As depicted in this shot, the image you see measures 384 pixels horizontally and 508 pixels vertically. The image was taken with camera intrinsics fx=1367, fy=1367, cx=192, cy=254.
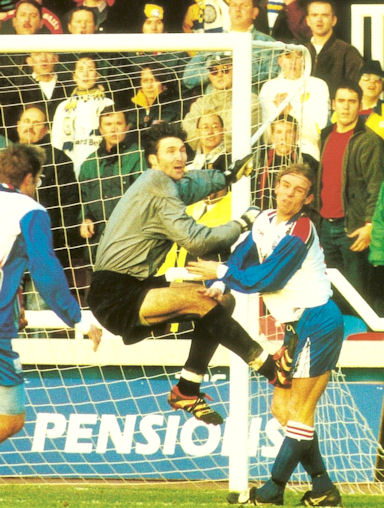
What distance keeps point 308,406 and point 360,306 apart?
60.8 inches

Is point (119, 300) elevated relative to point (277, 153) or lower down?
lower down

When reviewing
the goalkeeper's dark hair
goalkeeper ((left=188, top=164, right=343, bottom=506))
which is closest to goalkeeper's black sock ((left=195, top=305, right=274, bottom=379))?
goalkeeper ((left=188, top=164, right=343, bottom=506))

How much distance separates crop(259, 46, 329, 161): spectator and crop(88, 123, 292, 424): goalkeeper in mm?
941

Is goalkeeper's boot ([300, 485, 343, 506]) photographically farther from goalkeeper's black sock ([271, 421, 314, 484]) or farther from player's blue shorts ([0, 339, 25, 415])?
player's blue shorts ([0, 339, 25, 415])

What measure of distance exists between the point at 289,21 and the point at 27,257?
3.00m

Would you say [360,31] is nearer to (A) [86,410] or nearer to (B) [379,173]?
(B) [379,173]

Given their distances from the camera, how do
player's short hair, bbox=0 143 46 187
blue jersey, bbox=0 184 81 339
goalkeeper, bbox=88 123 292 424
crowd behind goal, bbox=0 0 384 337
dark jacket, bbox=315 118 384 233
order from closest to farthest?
blue jersey, bbox=0 184 81 339 → player's short hair, bbox=0 143 46 187 → goalkeeper, bbox=88 123 292 424 → crowd behind goal, bbox=0 0 384 337 → dark jacket, bbox=315 118 384 233

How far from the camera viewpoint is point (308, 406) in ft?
24.9

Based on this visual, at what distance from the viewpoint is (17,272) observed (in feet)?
24.0

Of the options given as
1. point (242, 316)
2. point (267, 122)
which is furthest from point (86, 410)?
point (267, 122)

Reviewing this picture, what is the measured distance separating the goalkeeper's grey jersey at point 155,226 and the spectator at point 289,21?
200cm

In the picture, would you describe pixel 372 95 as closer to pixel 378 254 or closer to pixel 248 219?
pixel 378 254

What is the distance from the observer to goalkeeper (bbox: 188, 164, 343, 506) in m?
7.55

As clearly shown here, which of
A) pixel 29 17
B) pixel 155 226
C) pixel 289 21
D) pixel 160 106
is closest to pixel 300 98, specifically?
pixel 289 21
